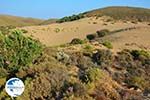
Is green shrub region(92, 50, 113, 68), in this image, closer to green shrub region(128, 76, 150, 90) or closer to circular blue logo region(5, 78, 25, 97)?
green shrub region(128, 76, 150, 90)

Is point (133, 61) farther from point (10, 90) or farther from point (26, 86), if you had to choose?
point (10, 90)

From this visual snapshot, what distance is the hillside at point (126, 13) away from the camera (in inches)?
3497

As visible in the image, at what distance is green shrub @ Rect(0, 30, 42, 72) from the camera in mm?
20769

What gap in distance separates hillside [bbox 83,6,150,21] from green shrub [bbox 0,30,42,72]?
210 feet

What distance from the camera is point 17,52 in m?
21.5

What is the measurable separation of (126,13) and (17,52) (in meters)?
74.1

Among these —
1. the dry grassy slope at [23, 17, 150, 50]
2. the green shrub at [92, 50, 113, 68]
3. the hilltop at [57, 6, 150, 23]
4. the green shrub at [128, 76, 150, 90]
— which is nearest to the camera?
the green shrub at [128, 76, 150, 90]

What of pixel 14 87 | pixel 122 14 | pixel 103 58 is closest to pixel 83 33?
pixel 122 14

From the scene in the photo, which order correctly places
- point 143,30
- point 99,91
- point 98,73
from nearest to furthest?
point 99,91, point 98,73, point 143,30

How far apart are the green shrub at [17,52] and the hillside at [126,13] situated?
6389cm

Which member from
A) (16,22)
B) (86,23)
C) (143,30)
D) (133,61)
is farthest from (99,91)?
(16,22)

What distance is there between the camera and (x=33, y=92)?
1770cm

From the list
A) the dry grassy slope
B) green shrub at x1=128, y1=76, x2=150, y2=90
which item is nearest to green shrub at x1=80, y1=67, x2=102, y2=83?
green shrub at x1=128, y1=76, x2=150, y2=90

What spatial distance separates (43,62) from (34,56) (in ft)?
3.10
